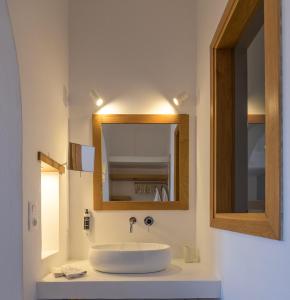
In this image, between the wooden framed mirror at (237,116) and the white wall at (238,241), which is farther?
the wooden framed mirror at (237,116)

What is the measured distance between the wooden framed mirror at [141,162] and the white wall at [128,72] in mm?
52

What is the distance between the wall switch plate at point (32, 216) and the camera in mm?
2309

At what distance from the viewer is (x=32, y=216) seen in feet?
7.71

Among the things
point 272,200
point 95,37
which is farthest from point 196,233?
point 272,200

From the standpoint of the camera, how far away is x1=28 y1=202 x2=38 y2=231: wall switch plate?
7.57ft

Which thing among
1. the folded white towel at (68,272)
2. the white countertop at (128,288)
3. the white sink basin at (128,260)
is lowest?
the white countertop at (128,288)

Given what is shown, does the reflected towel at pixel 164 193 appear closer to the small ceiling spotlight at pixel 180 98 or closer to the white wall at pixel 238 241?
the white wall at pixel 238 241

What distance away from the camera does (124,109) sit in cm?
340

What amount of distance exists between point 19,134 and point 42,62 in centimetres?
61

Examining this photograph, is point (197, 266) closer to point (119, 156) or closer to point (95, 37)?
→ point (119, 156)

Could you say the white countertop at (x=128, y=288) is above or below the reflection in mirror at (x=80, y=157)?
below

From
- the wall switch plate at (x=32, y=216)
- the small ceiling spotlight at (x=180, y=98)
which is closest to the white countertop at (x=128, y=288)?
the wall switch plate at (x=32, y=216)

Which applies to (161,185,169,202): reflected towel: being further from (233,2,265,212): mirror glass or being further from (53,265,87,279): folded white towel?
(53,265,87,279): folded white towel

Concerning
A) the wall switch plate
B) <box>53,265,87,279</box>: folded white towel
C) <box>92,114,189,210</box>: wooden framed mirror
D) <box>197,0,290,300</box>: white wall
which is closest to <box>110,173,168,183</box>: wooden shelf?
<box>92,114,189,210</box>: wooden framed mirror
